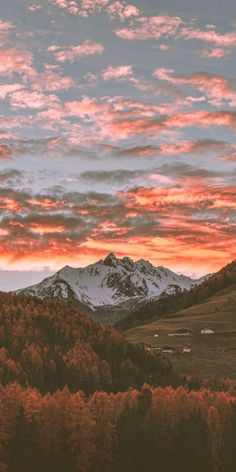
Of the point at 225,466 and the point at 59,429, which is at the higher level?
the point at 59,429

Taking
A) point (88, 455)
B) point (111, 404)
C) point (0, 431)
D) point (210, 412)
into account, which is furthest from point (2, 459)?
point (210, 412)

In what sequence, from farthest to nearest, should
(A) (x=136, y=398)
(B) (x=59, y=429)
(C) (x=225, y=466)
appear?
(A) (x=136, y=398) → (B) (x=59, y=429) → (C) (x=225, y=466)

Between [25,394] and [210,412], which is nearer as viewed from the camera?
[210,412]

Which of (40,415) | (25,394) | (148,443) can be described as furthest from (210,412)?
(25,394)

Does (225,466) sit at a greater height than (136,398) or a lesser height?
lesser

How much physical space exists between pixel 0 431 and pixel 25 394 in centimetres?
3441

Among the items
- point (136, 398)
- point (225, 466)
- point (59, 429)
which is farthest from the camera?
point (136, 398)

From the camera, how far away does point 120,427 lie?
6486 inches

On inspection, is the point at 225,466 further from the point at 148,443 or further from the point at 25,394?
the point at 25,394

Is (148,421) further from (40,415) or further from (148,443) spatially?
(40,415)

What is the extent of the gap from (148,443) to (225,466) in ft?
64.5

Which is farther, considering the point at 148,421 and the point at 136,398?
the point at 136,398

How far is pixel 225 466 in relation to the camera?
15638cm

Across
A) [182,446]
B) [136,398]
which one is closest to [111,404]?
[136,398]
